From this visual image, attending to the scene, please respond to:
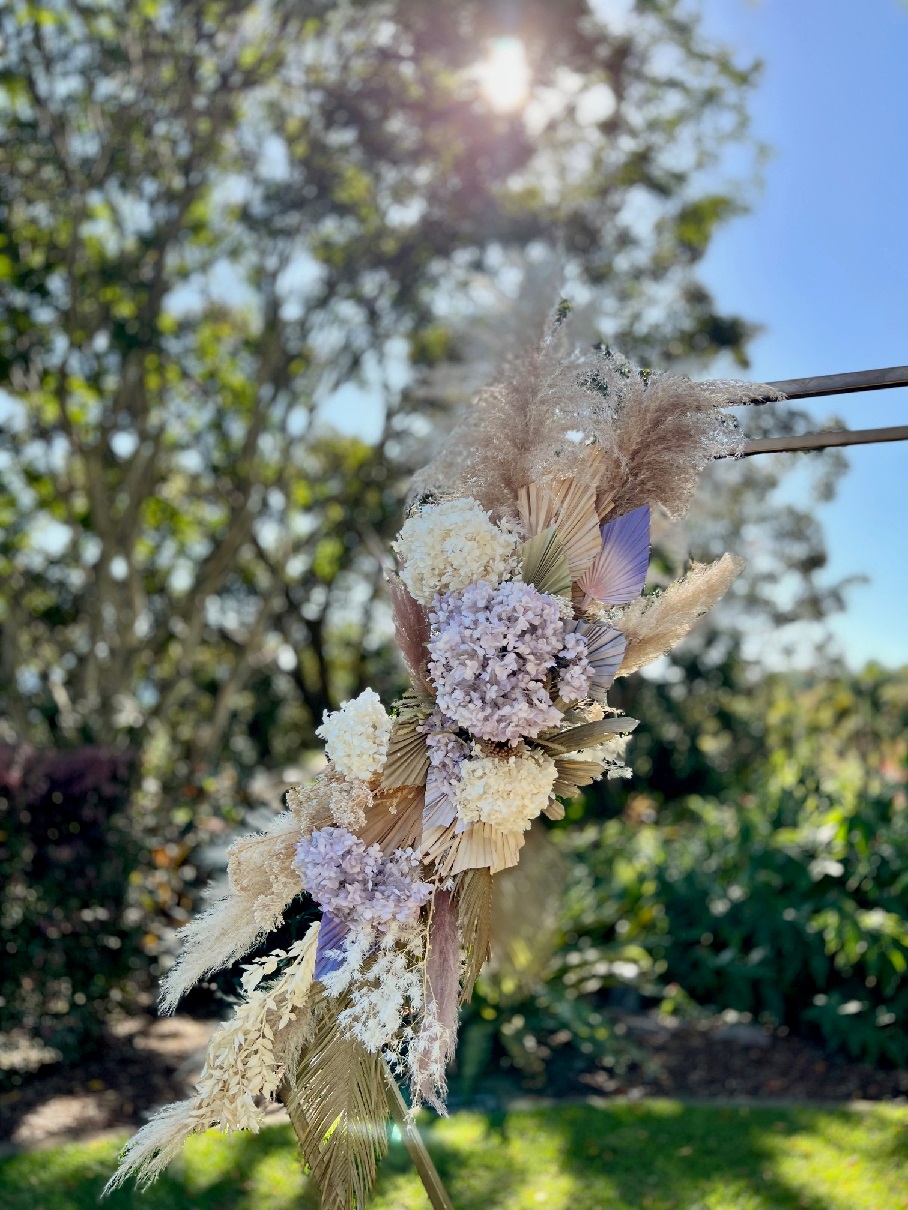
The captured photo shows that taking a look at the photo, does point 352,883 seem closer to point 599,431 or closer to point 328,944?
point 328,944

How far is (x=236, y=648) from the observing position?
1268cm

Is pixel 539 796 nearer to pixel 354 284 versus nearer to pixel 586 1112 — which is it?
pixel 586 1112

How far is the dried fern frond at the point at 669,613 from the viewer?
2.08m

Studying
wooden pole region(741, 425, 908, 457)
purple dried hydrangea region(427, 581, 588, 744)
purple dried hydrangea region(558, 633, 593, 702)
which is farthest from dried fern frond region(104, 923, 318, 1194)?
wooden pole region(741, 425, 908, 457)

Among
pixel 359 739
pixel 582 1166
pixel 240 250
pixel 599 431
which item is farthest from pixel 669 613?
pixel 240 250

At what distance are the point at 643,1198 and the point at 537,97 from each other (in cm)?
889

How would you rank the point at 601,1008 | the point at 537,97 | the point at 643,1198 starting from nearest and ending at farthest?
the point at 643,1198 < the point at 601,1008 < the point at 537,97

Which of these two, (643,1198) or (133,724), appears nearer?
(643,1198)

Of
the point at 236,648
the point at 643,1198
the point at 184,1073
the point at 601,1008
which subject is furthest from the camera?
the point at 236,648

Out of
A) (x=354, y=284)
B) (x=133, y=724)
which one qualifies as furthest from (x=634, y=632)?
(x=354, y=284)

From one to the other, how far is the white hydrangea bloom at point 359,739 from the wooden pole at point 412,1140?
1.85 ft

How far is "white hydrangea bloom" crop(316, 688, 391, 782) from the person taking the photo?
1956 millimetres

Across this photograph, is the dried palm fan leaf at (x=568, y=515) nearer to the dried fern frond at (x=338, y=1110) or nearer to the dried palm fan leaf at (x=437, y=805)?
the dried palm fan leaf at (x=437, y=805)

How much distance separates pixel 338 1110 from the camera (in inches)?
78.2
